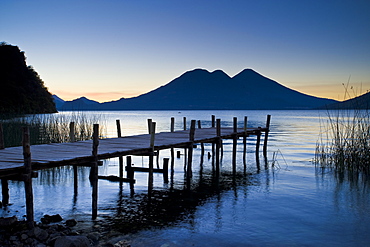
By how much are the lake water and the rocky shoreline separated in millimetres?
314

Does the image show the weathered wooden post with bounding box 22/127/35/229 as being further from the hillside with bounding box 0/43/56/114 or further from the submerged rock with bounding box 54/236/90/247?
the hillside with bounding box 0/43/56/114

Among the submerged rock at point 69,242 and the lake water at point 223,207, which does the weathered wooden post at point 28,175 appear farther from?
the lake water at point 223,207

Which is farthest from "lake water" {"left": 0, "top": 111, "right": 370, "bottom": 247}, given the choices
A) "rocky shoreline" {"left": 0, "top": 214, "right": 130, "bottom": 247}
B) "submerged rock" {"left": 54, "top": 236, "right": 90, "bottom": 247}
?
"submerged rock" {"left": 54, "top": 236, "right": 90, "bottom": 247}

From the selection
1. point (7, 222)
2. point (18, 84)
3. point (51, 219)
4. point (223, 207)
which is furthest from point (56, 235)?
point (18, 84)

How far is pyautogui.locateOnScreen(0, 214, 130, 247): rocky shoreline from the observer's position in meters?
7.11

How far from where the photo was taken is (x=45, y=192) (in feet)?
42.3

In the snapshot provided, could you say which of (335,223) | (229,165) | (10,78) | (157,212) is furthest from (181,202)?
(10,78)

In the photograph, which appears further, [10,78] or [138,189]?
[10,78]

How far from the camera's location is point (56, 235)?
25.1 ft

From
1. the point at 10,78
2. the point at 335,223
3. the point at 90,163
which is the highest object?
the point at 10,78

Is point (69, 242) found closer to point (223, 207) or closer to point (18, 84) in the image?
point (223, 207)

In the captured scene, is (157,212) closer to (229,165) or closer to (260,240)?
(260,240)

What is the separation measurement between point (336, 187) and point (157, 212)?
27.3ft

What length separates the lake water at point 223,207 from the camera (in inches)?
356
